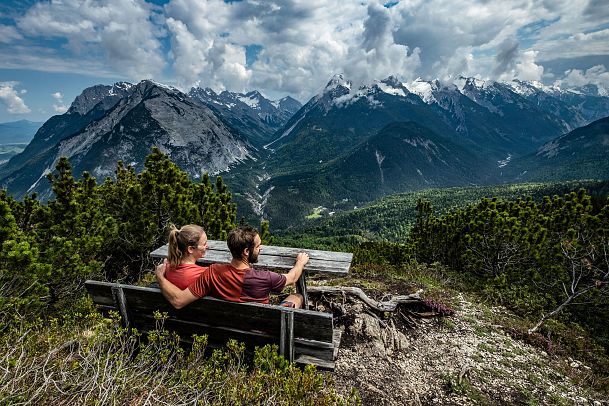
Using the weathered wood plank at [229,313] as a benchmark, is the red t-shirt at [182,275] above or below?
above

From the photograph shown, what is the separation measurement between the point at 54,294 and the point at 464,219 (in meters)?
18.5

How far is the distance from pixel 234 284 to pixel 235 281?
4 cm

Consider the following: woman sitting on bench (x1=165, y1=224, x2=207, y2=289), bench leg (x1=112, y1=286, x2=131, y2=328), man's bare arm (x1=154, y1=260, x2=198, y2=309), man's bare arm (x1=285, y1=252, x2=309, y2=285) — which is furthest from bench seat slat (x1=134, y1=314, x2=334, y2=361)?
man's bare arm (x1=285, y1=252, x2=309, y2=285)

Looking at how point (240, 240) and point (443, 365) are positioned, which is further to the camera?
point (443, 365)

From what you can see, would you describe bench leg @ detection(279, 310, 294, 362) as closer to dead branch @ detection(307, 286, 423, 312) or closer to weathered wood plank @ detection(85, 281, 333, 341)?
weathered wood plank @ detection(85, 281, 333, 341)

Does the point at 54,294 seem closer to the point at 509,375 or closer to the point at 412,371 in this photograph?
the point at 412,371

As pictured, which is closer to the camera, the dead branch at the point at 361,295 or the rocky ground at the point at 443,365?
the rocky ground at the point at 443,365

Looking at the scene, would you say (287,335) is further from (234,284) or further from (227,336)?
(234,284)

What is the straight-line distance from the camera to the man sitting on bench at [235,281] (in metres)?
4.36

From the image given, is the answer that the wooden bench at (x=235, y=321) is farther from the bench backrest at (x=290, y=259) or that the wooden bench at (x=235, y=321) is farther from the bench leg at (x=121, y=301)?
the bench backrest at (x=290, y=259)

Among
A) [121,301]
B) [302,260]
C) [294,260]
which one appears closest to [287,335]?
[302,260]

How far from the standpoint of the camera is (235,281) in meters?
4.52

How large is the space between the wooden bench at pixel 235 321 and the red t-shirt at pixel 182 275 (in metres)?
0.26

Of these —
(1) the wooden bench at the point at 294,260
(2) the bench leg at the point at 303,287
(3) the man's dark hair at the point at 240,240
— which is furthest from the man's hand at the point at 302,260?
(3) the man's dark hair at the point at 240,240
